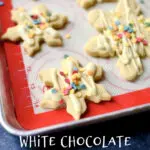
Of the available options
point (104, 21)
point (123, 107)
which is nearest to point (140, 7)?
point (104, 21)

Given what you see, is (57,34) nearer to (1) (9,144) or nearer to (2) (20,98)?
(2) (20,98)

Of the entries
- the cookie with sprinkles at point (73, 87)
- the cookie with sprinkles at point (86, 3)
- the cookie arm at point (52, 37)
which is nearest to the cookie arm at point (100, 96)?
the cookie with sprinkles at point (73, 87)

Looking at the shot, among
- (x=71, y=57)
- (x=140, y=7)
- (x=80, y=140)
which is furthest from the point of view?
(x=140, y=7)

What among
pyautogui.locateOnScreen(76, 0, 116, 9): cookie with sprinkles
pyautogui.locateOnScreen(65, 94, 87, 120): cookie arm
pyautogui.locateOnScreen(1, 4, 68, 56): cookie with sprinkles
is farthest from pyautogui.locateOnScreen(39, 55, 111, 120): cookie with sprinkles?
pyautogui.locateOnScreen(76, 0, 116, 9): cookie with sprinkles

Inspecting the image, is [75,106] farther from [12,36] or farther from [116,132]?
[12,36]

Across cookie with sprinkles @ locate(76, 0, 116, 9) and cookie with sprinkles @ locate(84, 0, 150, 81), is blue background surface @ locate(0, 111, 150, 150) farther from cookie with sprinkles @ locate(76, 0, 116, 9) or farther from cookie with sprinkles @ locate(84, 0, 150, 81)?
cookie with sprinkles @ locate(76, 0, 116, 9)

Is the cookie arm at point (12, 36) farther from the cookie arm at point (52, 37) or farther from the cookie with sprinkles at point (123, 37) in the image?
the cookie with sprinkles at point (123, 37)
